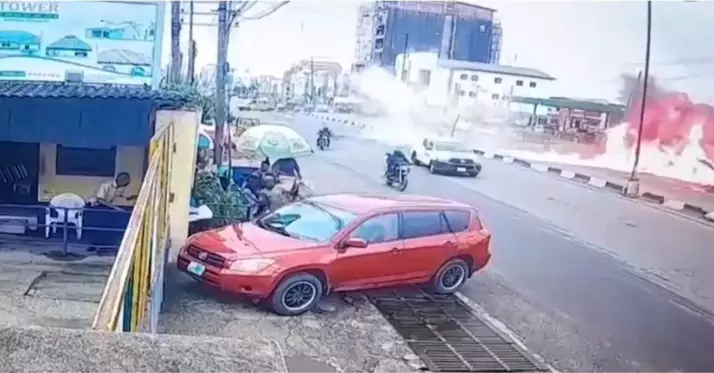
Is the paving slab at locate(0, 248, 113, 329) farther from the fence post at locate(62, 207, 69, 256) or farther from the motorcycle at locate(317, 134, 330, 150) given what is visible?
the motorcycle at locate(317, 134, 330, 150)

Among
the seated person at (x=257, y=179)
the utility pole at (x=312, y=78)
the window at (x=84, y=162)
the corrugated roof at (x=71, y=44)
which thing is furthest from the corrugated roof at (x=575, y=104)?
the window at (x=84, y=162)

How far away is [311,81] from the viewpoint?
284cm

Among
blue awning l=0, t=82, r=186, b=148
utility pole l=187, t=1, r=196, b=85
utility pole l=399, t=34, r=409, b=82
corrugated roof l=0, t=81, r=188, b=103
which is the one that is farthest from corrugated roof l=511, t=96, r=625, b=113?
corrugated roof l=0, t=81, r=188, b=103

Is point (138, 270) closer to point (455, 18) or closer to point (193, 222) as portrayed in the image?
point (193, 222)

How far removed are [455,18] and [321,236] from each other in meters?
0.84

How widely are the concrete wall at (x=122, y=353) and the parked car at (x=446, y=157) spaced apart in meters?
1.99

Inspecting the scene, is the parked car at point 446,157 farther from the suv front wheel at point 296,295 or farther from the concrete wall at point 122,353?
the concrete wall at point 122,353

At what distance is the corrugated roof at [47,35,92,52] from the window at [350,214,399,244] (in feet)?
3.81

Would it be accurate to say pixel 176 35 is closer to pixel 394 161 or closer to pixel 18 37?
pixel 18 37

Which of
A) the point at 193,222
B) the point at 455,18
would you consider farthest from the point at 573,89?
the point at 193,222

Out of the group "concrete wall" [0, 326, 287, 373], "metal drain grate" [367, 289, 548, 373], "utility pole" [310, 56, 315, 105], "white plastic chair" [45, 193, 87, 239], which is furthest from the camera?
"white plastic chair" [45, 193, 87, 239]

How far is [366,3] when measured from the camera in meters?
2.77

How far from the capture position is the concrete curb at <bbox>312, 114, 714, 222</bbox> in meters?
2.80

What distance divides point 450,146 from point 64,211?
5.64 ft
